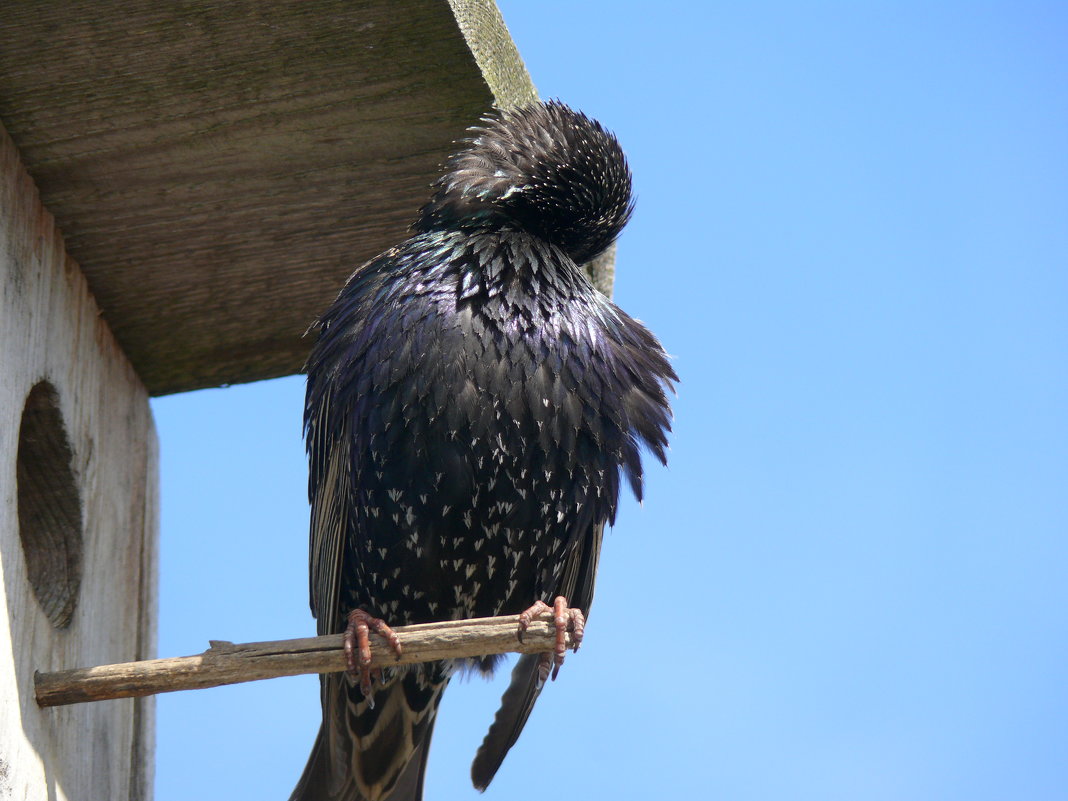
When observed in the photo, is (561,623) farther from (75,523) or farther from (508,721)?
(75,523)

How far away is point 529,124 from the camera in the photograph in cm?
346

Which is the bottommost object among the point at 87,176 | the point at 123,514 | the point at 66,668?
the point at 66,668

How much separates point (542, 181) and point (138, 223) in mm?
979

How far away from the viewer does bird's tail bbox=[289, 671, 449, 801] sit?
3.45 metres

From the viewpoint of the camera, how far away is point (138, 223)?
139 inches

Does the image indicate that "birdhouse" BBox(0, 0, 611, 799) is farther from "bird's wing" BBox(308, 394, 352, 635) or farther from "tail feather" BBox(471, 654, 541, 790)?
"tail feather" BBox(471, 654, 541, 790)

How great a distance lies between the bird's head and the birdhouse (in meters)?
0.08

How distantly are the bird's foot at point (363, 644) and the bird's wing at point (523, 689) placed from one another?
1.92ft

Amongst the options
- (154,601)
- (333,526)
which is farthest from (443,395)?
(154,601)

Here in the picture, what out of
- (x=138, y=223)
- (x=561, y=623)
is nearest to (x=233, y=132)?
(x=138, y=223)

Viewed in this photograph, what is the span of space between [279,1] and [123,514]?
144 cm

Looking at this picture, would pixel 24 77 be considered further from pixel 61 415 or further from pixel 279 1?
pixel 61 415

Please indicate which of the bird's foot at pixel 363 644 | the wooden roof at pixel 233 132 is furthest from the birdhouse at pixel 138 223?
the bird's foot at pixel 363 644

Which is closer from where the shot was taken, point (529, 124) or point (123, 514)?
point (529, 124)
